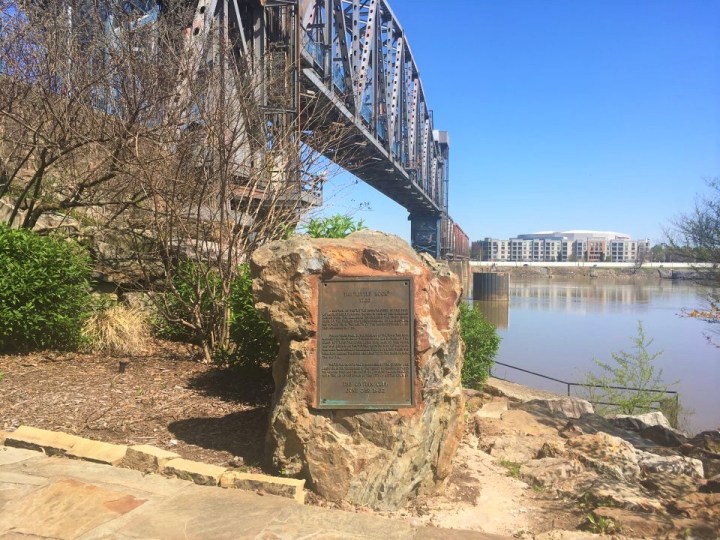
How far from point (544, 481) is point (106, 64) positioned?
7.73m

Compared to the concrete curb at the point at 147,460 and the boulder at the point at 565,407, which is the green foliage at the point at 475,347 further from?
the concrete curb at the point at 147,460

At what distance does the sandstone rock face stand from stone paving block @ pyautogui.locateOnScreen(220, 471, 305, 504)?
18 cm

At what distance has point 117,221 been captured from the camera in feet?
30.0

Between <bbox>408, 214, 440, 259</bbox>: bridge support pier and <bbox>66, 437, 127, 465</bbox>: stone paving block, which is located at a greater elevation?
<bbox>408, 214, 440, 259</bbox>: bridge support pier

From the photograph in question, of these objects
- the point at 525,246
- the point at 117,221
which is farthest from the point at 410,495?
the point at 525,246

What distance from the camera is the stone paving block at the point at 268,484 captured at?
3.54m

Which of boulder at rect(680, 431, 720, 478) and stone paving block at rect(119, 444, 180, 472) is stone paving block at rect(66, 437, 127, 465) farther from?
boulder at rect(680, 431, 720, 478)

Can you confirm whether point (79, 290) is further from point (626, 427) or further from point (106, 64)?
point (626, 427)

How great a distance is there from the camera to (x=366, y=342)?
13.2ft

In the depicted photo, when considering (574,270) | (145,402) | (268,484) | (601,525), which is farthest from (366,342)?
(574,270)

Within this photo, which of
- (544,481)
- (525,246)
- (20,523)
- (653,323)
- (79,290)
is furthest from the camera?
(525,246)

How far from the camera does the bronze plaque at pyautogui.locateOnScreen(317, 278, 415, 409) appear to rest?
385 centimetres

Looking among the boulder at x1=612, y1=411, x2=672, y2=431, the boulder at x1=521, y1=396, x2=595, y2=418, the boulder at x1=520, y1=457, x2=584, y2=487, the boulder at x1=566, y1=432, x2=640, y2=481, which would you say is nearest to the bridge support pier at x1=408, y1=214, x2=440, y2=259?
the boulder at x1=521, y1=396, x2=595, y2=418

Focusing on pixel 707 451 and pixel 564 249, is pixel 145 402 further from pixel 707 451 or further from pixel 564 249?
pixel 564 249
